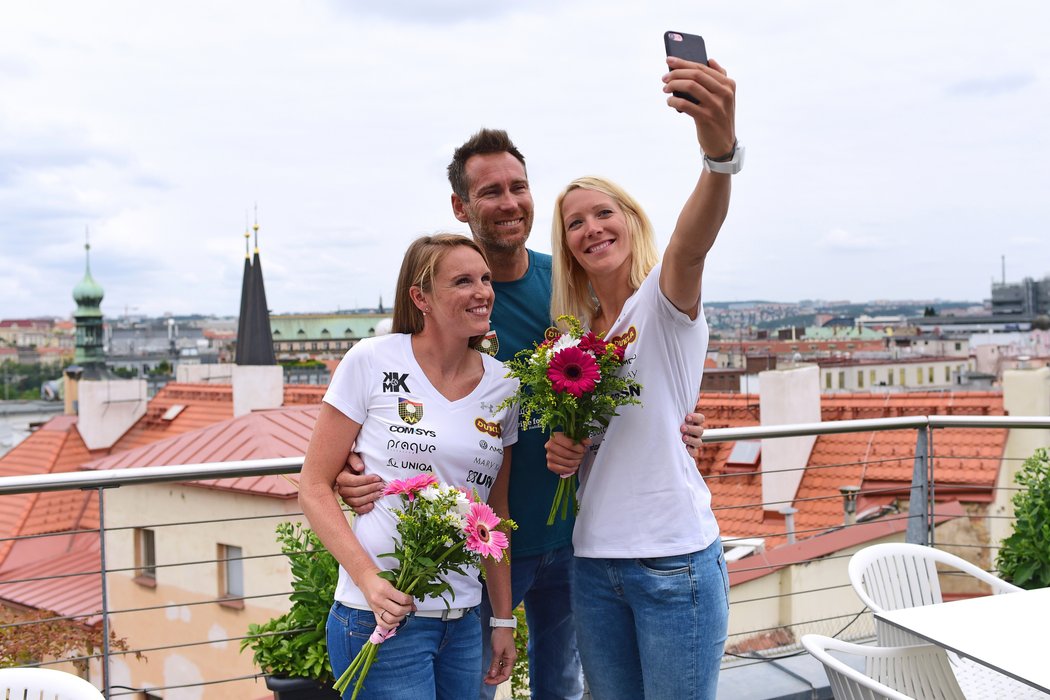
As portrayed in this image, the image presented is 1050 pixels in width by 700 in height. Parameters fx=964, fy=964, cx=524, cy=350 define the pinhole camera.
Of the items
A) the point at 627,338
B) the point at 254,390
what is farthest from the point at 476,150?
the point at 254,390

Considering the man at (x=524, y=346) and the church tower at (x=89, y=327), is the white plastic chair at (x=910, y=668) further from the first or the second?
the church tower at (x=89, y=327)

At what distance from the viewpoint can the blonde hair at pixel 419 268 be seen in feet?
6.72

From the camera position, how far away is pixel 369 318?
99.8m

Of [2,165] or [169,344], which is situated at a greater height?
[2,165]

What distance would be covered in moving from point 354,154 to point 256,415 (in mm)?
33280

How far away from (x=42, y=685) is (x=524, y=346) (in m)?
1.28

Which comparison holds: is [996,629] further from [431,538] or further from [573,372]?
[431,538]

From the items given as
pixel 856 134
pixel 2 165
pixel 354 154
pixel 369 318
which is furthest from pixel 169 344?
pixel 856 134

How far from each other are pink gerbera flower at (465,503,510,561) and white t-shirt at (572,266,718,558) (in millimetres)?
Answer: 269

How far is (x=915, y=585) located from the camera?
302 centimetres

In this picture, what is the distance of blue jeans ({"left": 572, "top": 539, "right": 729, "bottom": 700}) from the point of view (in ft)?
6.52

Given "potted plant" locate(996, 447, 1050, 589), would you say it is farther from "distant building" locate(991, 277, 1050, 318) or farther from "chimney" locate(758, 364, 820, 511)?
"distant building" locate(991, 277, 1050, 318)

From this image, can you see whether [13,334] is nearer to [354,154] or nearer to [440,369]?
[354,154]

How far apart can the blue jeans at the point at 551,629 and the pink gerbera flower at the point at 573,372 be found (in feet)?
2.04
